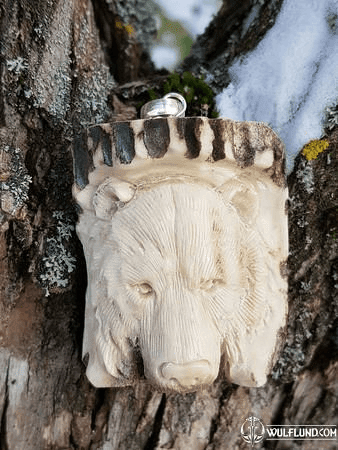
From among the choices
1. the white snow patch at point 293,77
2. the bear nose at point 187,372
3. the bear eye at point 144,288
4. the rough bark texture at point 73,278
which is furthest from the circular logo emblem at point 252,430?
the white snow patch at point 293,77

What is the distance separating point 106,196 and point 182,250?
0.84 feet

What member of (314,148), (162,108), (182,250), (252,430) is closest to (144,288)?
(182,250)

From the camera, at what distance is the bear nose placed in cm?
106

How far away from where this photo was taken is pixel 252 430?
1.57 meters

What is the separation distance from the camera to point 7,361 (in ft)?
4.45

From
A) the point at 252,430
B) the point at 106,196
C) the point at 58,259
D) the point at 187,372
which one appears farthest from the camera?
the point at 252,430

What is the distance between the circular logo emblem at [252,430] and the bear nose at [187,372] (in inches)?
23.3

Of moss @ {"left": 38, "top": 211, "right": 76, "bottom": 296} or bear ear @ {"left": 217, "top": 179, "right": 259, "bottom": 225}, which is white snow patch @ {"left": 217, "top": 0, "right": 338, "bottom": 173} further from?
moss @ {"left": 38, "top": 211, "right": 76, "bottom": 296}

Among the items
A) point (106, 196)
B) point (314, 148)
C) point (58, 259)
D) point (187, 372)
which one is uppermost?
point (314, 148)

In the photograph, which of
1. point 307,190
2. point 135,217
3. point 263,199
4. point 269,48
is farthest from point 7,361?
point 269,48

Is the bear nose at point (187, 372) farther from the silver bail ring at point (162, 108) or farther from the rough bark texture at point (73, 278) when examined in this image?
the silver bail ring at point (162, 108)

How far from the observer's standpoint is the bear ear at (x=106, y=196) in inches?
46.8

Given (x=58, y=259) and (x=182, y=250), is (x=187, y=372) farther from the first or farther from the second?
(x=58, y=259)

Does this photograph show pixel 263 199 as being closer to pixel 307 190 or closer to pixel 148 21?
pixel 307 190
